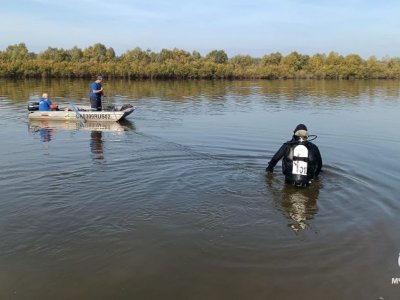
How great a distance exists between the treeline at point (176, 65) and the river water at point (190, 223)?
67703 mm

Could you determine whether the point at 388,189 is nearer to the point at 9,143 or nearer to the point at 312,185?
the point at 312,185

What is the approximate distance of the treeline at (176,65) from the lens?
79.4 metres

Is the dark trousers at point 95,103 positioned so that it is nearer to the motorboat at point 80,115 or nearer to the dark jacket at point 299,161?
the motorboat at point 80,115

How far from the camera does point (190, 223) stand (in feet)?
27.2

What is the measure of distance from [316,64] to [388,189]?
342ft

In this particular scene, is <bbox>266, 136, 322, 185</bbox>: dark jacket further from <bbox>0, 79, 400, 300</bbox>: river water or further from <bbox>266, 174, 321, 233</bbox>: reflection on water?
<bbox>0, 79, 400, 300</bbox>: river water

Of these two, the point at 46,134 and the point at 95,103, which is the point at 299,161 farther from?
the point at 95,103

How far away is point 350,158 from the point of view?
14555mm

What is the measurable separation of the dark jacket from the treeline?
74.1 meters

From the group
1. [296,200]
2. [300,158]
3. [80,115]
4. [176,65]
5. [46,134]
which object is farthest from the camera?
[176,65]

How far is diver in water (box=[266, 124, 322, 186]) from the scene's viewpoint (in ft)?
32.3

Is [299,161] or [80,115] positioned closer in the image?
[299,161]

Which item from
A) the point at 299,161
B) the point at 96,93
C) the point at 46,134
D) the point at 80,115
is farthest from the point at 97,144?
the point at 299,161

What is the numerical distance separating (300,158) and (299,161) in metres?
0.09
